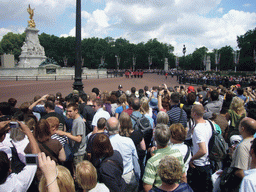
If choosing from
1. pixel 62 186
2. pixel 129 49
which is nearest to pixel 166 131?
pixel 62 186

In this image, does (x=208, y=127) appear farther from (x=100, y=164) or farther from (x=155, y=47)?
(x=155, y=47)

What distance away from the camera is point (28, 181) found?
225cm

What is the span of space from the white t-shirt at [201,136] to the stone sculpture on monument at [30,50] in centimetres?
4736

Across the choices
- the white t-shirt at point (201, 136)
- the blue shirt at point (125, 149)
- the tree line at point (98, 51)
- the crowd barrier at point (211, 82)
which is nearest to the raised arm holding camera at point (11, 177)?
the blue shirt at point (125, 149)

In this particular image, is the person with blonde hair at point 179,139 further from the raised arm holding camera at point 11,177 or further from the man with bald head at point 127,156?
the raised arm holding camera at point 11,177

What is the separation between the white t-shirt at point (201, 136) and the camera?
10.9 ft

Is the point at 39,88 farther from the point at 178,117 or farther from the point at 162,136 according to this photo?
the point at 162,136

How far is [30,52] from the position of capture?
43938 mm

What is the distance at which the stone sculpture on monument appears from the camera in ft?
143

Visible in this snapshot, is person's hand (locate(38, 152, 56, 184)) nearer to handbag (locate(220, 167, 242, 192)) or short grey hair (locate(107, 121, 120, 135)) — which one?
short grey hair (locate(107, 121, 120, 135))

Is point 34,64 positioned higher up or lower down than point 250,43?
lower down

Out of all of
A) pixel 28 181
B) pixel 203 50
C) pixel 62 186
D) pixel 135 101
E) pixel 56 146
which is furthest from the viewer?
pixel 203 50

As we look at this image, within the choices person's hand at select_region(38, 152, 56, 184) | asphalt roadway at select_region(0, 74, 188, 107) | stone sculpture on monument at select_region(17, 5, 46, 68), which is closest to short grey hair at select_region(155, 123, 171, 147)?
person's hand at select_region(38, 152, 56, 184)

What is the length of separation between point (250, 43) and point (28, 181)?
239ft
